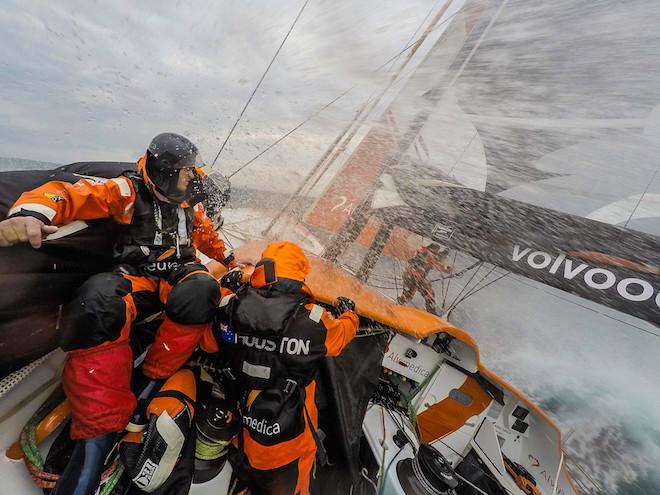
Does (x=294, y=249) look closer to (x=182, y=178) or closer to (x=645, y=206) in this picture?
(x=182, y=178)

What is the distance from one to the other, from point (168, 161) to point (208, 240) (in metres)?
0.97

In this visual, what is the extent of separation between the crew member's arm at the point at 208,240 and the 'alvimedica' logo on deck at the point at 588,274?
2.39m

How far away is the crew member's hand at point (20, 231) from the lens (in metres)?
1.26

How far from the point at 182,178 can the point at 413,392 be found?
318 cm

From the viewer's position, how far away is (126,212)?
1.83 meters

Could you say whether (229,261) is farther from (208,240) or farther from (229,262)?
(208,240)

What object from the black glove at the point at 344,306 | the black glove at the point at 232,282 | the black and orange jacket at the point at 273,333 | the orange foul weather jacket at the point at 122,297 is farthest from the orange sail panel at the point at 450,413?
the orange foul weather jacket at the point at 122,297

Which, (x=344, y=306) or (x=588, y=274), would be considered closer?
(x=588, y=274)

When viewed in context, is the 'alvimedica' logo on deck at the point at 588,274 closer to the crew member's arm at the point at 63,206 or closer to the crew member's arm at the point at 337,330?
the crew member's arm at the point at 337,330

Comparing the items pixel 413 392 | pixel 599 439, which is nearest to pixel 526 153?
pixel 413 392

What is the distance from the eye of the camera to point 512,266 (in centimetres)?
242

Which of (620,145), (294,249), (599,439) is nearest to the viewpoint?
(294,249)

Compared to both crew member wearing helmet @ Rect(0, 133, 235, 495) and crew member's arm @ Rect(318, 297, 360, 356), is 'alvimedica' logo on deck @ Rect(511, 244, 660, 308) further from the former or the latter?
crew member wearing helmet @ Rect(0, 133, 235, 495)

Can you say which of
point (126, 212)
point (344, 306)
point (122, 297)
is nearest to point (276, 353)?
point (344, 306)
